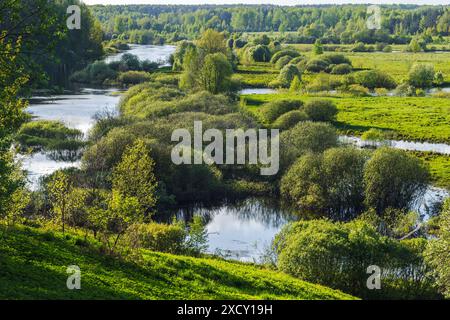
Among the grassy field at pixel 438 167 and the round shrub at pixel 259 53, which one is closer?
the grassy field at pixel 438 167

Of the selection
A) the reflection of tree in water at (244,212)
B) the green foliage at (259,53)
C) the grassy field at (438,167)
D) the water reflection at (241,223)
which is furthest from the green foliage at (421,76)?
the water reflection at (241,223)

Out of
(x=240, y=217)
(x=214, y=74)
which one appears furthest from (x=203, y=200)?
(x=214, y=74)

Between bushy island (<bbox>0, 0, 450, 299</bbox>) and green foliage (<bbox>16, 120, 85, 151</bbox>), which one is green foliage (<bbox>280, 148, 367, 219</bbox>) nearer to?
bushy island (<bbox>0, 0, 450, 299</bbox>)

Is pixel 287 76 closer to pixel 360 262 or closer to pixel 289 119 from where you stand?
pixel 289 119

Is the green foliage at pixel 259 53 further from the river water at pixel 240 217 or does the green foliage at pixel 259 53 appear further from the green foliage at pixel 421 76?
the river water at pixel 240 217
